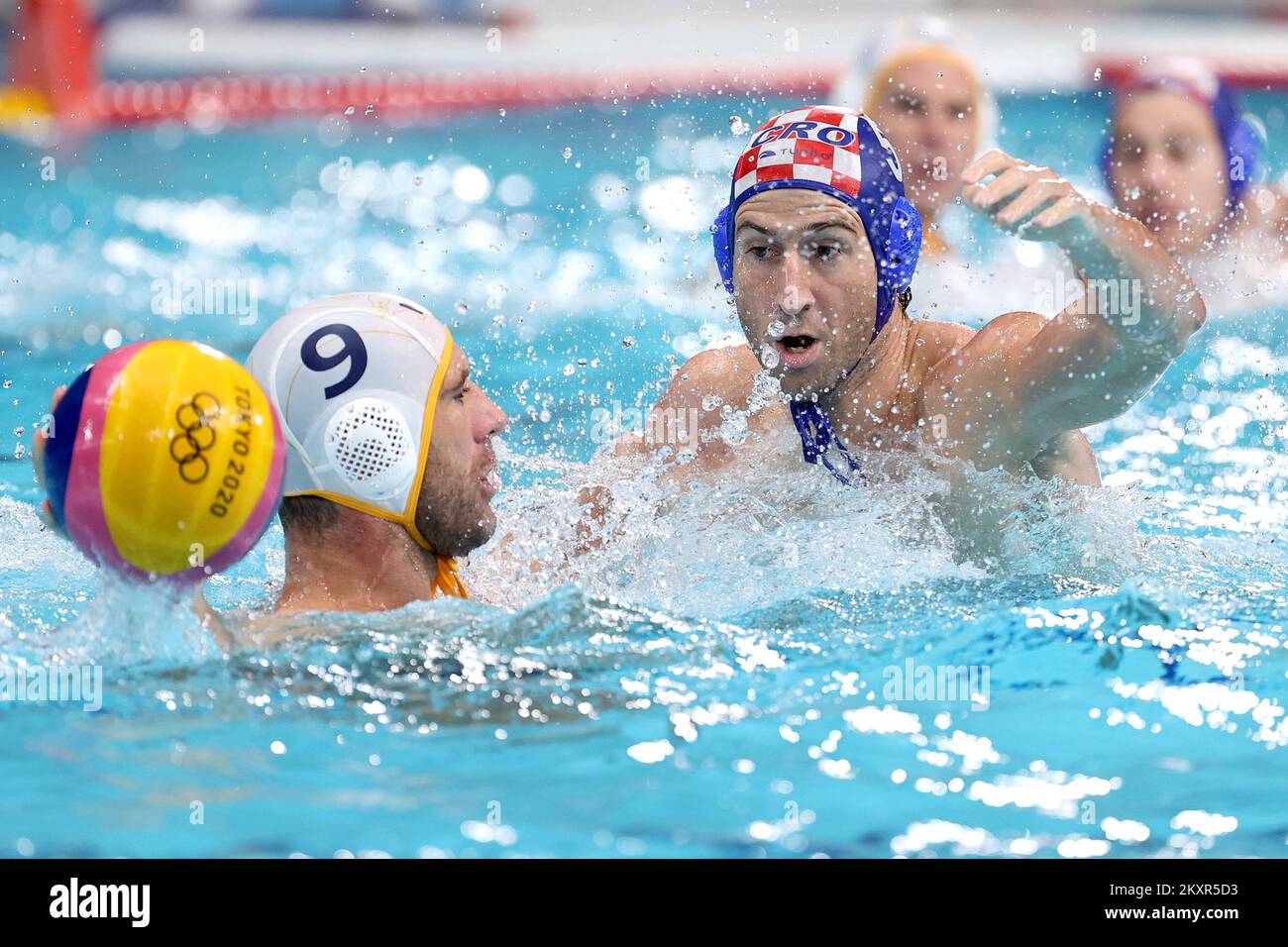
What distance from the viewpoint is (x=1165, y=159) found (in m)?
5.64

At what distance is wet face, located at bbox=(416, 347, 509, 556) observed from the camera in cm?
271

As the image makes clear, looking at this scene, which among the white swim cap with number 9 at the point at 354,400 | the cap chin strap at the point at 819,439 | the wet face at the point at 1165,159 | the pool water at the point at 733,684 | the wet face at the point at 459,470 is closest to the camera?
the pool water at the point at 733,684

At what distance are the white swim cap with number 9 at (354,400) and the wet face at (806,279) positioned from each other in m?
0.68

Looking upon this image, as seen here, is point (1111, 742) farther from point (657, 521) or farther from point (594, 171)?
point (594, 171)

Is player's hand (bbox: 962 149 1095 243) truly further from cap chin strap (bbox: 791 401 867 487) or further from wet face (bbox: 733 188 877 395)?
cap chin strap (bbox: 791 401 867 487)

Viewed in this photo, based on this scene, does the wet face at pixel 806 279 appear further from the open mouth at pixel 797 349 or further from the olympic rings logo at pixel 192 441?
the olympic rings logo at pixel 192 441

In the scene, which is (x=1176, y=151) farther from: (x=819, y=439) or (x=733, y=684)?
(x=733, y=684)

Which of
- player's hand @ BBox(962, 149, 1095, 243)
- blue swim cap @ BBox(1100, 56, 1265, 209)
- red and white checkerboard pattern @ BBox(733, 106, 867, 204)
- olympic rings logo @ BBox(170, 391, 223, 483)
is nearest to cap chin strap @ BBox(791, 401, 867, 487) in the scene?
red and white checkerboard pattern @ BBox(733, 106, 867, 204)

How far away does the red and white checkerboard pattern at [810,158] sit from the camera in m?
2.98

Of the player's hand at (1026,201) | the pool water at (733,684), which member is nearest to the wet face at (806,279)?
the pool water at (733,684)

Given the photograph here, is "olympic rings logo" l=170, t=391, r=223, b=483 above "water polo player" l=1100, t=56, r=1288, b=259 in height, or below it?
below

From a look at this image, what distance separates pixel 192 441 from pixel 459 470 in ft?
2.11

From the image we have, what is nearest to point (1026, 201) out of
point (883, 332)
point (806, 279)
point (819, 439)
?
point (806, 279)

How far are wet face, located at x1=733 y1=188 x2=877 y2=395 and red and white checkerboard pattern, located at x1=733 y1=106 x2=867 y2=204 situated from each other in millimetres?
35
